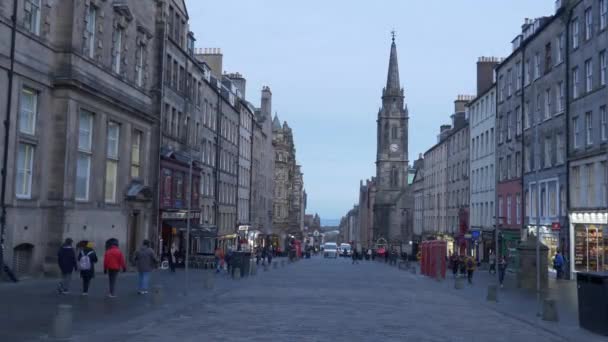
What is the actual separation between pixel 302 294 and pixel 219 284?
5765 millimetres

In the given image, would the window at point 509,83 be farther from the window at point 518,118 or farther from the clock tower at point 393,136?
the clock tower at point 393,136

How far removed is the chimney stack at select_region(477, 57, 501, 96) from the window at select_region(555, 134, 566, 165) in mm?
24016

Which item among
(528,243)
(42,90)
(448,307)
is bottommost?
(448,307)

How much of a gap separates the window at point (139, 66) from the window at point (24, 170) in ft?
38.8

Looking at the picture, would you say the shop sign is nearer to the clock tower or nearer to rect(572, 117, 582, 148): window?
rect(572, 117, 582, 148): window

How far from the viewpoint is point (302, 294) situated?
28281 millimetres

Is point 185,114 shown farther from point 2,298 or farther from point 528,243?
point 2,298

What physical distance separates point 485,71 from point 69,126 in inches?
1866

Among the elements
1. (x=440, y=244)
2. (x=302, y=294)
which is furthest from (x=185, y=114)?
(x=302, y=294)

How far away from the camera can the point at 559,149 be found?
44.3 meters

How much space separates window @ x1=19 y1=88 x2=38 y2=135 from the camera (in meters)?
27.7

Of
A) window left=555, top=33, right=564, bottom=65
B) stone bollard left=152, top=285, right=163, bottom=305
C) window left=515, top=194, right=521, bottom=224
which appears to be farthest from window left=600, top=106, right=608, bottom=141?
stone bollard left=152, top=285, right=163, bottom=305

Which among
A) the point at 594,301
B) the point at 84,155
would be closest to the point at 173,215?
the point at 84,155

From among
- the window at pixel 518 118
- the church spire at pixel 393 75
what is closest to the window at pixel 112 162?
the window at pixel 518 118
